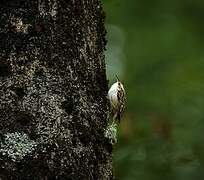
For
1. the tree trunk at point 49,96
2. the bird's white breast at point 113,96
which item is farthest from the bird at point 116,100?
the tree trunk at point 49,96

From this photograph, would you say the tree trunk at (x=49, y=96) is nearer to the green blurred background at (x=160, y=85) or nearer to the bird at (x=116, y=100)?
the bird at (x=116, y=100)

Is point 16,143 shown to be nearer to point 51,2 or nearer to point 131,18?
point 51,2

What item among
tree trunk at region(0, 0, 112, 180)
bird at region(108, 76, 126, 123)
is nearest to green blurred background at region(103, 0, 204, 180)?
bird at region(108, 76, 126, 123)

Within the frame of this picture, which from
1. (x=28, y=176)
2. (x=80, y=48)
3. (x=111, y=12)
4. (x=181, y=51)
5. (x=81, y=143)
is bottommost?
(x=28, y=176)

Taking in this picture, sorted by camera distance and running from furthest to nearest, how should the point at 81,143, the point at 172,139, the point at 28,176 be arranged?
the point at 172,139 < the point at 81,143 < the point at 28,176

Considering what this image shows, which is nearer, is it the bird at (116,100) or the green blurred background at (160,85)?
the bird at (116,100)

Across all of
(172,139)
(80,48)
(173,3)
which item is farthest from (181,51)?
(80,48)
